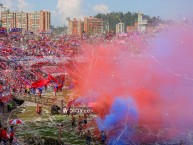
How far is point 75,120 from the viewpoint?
24.4 metres

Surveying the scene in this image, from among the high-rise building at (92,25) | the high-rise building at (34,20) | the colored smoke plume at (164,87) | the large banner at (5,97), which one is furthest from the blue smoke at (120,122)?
the high-rise building at (92,25)

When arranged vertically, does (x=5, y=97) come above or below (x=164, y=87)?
below

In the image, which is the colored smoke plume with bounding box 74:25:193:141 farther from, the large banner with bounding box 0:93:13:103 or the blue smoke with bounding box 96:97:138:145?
the large banner with bounding box 0:93:13:103

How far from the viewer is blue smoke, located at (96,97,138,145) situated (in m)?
19.9

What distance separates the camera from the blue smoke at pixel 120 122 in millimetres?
19906

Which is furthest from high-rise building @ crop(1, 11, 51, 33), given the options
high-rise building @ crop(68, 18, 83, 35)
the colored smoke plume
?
the colored smoke plume

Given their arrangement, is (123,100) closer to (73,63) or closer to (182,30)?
(182,30)

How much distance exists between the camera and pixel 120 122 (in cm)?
2119

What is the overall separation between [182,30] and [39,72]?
23974 mm

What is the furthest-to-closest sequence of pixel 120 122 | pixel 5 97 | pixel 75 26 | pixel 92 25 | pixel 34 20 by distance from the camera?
pixel 75 26 → pixel 92 25 → pixel 34 20 → pixel 5 97 → pixel 120 122

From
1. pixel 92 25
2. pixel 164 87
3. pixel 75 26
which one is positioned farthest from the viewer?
pixel 75 26

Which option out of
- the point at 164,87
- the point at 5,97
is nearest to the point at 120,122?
the point at 164,87

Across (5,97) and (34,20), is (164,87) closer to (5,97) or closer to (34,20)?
(5,97)

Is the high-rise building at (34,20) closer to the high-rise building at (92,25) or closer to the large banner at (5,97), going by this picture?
the high-rise building at (92,25)
